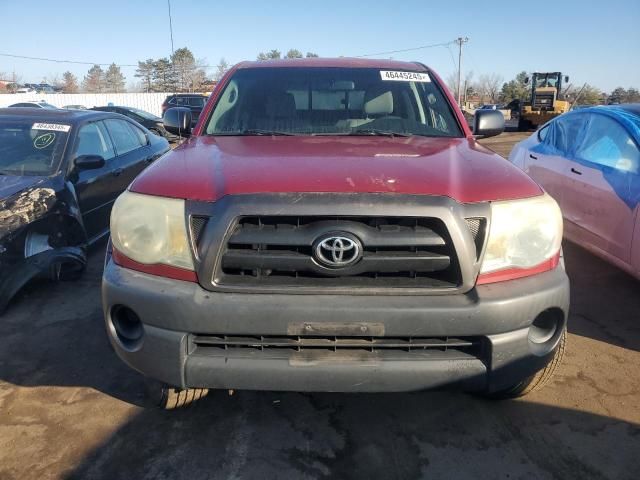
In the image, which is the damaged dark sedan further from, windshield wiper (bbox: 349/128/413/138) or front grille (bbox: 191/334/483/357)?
windshield wiper (bbox: 349/128/413/138)

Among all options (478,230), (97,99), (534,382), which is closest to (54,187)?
(478,230)

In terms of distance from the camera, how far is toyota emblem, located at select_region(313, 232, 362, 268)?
79.6 inches

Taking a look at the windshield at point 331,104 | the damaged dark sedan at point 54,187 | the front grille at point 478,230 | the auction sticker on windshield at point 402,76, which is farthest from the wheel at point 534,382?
the damaged dark sedan at point 54,187

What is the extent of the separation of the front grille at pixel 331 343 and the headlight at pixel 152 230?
0.34 metres

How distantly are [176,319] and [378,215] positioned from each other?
0.90 meters

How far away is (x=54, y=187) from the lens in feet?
14.6

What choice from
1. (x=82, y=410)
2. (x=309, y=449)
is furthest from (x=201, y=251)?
(x=82, y=410)

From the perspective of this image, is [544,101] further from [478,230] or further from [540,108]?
[478,230]

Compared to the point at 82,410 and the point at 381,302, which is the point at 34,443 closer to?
the point at 82,410

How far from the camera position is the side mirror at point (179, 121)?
3721 mm

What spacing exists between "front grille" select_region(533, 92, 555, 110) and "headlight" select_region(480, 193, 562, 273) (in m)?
26.5

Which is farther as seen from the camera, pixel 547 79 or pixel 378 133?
pixel 547 79

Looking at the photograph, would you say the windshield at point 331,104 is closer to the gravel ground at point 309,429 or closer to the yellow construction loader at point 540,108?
the gravel ground at point 309,429

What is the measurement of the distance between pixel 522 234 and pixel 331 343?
3.04 feet
